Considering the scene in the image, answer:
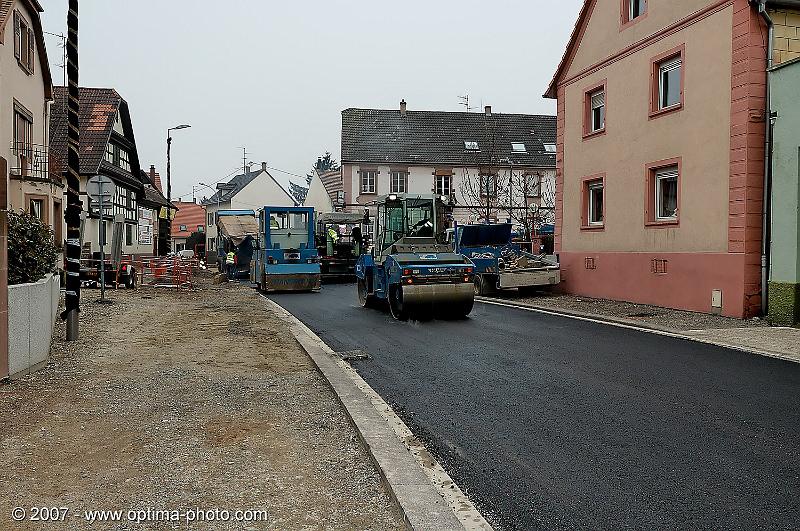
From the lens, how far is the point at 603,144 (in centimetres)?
2097

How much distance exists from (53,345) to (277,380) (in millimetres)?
4317

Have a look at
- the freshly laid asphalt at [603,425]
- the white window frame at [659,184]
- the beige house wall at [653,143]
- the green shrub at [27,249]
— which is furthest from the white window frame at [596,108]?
the green shrub at [27,249]

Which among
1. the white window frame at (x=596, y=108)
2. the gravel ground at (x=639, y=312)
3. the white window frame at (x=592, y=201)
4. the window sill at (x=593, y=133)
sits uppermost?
the white window frame at (x=596, y=108)

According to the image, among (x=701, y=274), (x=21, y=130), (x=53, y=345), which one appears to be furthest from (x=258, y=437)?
(x=21, y=130)

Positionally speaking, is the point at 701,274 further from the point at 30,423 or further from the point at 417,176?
the point at 417,176

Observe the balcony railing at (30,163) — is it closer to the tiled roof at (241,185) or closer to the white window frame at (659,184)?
the white window frame at (659,184)

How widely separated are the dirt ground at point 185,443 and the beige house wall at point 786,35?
11.7 metres

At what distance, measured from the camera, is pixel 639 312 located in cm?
1675

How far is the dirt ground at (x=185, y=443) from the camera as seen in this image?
174 inches

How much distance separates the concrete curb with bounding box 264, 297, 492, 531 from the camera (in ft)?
13.7

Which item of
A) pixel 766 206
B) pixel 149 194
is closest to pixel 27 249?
pixel 766 206

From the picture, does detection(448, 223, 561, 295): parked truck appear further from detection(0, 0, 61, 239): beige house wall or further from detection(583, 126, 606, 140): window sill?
detection(0, 0, 61, 239): beige house wall

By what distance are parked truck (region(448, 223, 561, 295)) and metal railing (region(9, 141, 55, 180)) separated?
42.7 feet

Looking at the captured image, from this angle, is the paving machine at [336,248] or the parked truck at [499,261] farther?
the paving machine at [336,248]
